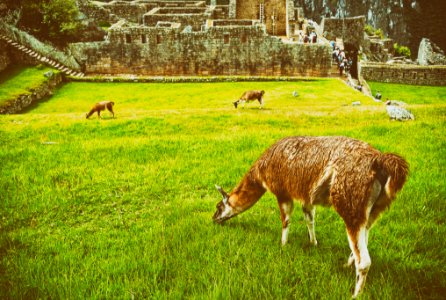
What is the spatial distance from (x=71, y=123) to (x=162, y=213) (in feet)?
30.9

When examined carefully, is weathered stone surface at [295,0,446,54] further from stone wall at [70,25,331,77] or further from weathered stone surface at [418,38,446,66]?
stone wall at [70,25,331,77]

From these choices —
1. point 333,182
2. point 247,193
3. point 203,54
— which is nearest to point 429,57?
point 203,54

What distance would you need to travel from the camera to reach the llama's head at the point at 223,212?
201 inches

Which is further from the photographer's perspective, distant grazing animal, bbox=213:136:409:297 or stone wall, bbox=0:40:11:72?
stone wall, bbox=0:40:11:72

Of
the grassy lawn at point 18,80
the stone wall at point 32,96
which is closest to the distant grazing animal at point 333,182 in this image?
the stone wall at point 32,96

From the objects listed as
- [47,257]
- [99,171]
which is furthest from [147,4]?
[47,257]

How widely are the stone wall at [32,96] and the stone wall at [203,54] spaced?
5.27 metres

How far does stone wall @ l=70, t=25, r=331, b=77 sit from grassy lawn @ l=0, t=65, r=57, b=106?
18.1 feet

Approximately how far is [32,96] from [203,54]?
49.2ft

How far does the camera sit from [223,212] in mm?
5152

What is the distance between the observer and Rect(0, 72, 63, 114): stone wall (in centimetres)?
2038

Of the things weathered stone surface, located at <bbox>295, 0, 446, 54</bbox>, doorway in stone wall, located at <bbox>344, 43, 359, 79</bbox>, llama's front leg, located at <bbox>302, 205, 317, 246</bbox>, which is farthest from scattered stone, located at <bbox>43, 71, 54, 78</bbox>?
weathered stone surface, located at <bbox>295, 0, 446, 54</bbox>

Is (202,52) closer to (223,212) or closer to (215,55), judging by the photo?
(215,55)

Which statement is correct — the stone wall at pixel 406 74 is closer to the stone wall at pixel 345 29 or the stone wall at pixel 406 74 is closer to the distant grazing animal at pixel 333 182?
the stone wall at pixel 345 29
